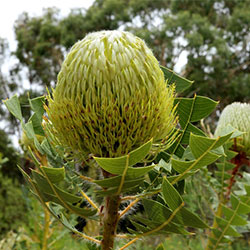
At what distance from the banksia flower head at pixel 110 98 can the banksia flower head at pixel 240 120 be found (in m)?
1.30

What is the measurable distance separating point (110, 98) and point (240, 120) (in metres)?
1.61

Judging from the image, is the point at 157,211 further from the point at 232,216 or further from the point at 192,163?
the point at 232,216

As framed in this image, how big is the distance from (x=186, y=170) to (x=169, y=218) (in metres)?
0.17

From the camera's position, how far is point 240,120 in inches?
96.2

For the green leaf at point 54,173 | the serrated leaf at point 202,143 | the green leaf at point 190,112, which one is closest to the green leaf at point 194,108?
the green leaf at point 190,112

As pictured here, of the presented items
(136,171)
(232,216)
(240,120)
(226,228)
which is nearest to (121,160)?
(136,171)

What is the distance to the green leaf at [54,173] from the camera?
0.91m

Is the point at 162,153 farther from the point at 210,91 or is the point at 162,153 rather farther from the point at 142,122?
the point at 210,91

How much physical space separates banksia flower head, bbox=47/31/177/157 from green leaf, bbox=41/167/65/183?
223 mm

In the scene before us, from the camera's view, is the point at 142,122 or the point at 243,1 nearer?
the point at 142,122

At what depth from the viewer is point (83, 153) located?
122cm

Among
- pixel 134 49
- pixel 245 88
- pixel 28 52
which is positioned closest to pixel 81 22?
pixel 28 52

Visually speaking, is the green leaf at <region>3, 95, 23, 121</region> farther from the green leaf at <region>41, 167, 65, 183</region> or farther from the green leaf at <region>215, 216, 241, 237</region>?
the green leaf at <region>215, 216, 241, 237</region>

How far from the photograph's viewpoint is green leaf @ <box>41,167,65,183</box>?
91 centimetres
